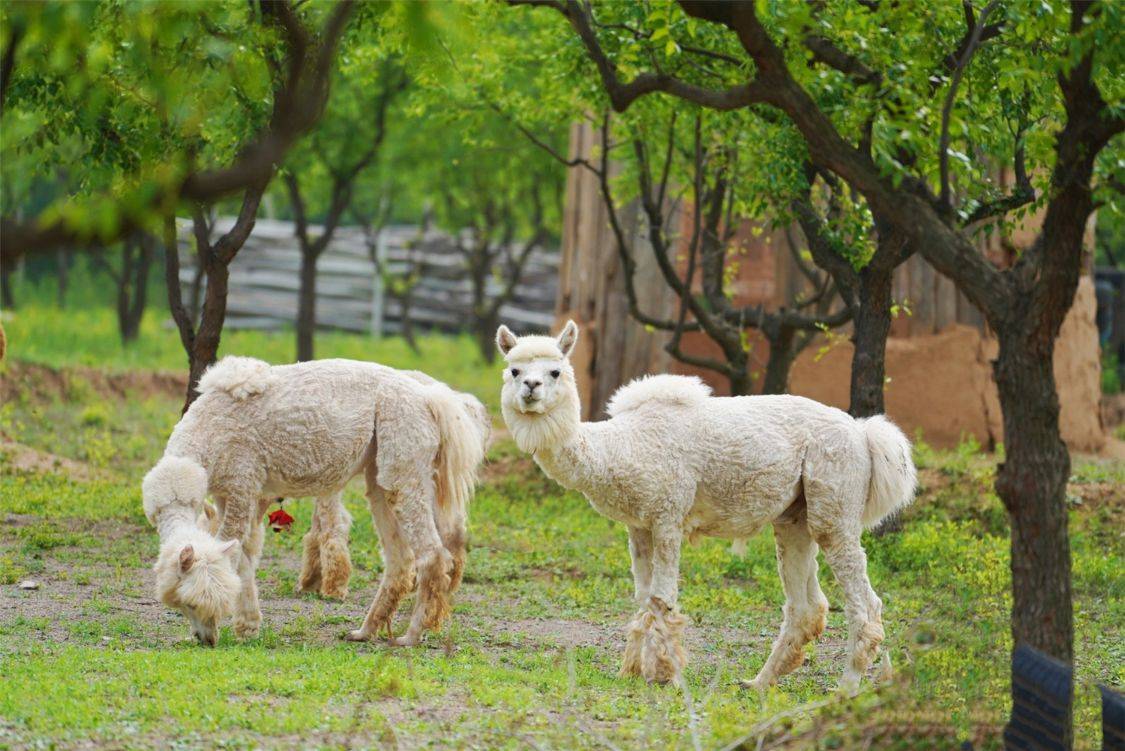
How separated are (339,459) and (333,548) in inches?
58.2

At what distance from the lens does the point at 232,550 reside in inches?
356

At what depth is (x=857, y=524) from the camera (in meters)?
8.88

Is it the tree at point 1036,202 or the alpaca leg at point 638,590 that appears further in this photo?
the alpaca leg at point 638,590

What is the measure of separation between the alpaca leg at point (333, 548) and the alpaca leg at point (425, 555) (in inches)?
52.7

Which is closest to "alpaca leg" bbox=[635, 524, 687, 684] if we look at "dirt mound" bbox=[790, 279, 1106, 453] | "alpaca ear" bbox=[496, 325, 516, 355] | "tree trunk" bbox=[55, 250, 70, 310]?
"alpaca ear" bbox=[496, 325, 516, 355]

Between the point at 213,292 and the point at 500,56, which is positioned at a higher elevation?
the point at 500,56

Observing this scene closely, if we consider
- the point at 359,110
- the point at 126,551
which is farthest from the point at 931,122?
the point at 359,110

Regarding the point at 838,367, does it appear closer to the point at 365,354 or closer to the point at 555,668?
the point at 555,668

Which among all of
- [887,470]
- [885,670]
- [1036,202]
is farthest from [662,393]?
[1036,202]

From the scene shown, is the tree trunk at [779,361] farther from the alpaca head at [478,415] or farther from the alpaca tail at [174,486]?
the alpaca tail at [174,486]

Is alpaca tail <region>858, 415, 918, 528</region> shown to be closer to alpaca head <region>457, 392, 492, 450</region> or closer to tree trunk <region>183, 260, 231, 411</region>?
alpaca head <region>457, 392, 492, 450</region>

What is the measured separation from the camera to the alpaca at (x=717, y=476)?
866 centimetres

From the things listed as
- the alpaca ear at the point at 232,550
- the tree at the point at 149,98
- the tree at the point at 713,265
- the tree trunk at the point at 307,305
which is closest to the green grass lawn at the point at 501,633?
the alpaca ear at the point at 232,550

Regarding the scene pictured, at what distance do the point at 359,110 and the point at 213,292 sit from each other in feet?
34.6
